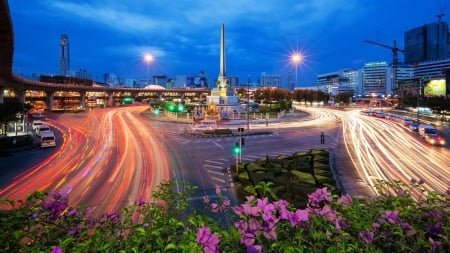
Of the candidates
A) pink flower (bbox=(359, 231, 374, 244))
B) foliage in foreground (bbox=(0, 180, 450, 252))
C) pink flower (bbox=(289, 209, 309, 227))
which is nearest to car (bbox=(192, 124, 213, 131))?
foliage in foreground (bbox=(0, 180, 450, 252))

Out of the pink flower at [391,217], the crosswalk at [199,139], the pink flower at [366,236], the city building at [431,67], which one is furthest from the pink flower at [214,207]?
the city building at [431,67]

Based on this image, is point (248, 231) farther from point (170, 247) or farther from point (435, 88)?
point (435, 88)

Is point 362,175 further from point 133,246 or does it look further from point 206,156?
point 133,246

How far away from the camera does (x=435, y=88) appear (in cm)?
10688

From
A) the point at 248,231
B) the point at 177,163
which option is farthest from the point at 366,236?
the point at 177,163

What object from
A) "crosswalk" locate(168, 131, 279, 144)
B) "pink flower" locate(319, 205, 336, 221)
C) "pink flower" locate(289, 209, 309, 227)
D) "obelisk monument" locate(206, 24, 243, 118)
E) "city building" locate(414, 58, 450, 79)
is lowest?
"crosswalk" locate(168, 131, 279, 144)

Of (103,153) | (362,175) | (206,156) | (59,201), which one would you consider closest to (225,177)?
(206,156)

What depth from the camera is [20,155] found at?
101 feet

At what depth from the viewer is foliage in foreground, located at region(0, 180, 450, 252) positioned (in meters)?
3.28

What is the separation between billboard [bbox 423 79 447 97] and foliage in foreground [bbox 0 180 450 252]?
121 m

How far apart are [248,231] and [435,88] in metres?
130

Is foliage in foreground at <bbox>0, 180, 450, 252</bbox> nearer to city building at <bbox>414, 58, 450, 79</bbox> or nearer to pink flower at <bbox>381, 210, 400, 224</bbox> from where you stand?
pink flower at <bbox>381, 210, 400, 224</bbox>

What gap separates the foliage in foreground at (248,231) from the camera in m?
3.28

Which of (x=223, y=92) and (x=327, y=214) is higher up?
(x=223, y=92)
